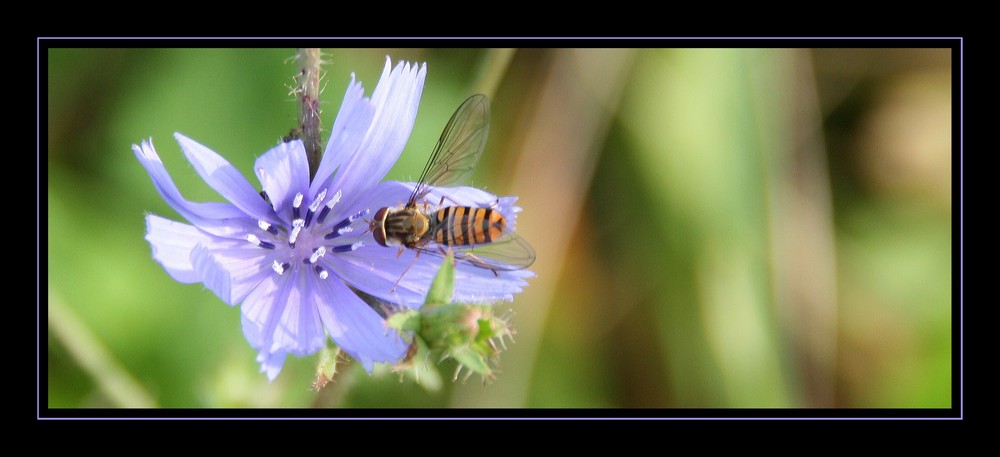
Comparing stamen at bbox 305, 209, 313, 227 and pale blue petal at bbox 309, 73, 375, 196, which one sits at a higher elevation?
pale blue petal at bbox 309, 73, 375, 196

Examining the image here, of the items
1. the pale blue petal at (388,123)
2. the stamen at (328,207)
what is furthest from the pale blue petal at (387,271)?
the pale blue petal at (388,123)

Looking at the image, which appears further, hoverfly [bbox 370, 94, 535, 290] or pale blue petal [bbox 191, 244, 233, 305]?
hoverfly [bbox 370, 94, 535, 290]

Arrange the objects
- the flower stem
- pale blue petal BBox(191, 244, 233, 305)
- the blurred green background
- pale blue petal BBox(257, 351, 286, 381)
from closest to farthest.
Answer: pale blue petal BBox(191, 244, 233, 305)
pale blue petal BBox(257, 351, 286, 381)
the flower stem
the blurred green background

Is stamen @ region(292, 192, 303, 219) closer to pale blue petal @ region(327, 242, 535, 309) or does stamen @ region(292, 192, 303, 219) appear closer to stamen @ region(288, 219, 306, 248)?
stamen @ region(288, 219, 306, 248)

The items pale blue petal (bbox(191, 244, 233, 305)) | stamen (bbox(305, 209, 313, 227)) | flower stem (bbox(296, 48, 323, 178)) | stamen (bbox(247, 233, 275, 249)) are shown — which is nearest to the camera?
pale blue petal (bbox(191, 244, 233, 305))

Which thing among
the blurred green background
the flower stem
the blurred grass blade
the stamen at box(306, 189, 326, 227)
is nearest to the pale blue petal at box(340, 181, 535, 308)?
the stamen at box(306, 189, 326, 227)
